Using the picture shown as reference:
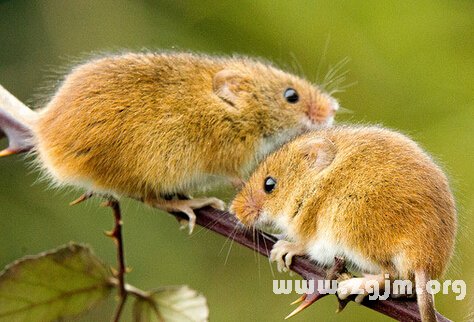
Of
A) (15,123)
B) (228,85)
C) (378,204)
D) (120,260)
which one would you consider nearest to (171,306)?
(120,260)

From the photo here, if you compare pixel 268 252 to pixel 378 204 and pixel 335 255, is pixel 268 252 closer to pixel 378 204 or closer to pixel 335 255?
pixel 335 255

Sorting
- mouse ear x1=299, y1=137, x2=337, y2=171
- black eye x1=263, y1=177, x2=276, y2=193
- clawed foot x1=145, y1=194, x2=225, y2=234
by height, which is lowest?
clawed foot x1=145, y1=194, x2=225, y2=234

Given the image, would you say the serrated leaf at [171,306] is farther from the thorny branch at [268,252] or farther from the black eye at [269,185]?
the black eye at [269,185]

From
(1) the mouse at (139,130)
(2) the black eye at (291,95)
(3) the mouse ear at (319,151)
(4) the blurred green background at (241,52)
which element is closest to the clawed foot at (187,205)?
(1) the mouse at (139,130)

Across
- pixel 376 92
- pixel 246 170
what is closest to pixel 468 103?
pixel 376 92

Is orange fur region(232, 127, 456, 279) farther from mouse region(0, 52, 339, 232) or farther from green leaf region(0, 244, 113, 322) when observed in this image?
green leaf region(0, 244, 113, 322)

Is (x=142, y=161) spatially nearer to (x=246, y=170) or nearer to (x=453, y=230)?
(x=246, y=170)

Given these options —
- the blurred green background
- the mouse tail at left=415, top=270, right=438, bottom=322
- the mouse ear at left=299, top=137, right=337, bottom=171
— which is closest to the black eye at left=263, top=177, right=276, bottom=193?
the mouse ear at left=299, top=137, right=337, bottom=171

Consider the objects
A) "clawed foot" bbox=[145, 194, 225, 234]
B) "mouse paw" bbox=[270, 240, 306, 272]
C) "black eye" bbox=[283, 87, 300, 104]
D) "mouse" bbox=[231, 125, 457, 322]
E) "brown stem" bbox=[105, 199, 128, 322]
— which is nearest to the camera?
"brown stem" bbox=[105, 199, 128, 322]

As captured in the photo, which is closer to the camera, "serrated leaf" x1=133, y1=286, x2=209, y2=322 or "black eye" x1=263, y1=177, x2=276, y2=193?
"serrated leaf" x1=133, y1=286, x2=209, y2=322
